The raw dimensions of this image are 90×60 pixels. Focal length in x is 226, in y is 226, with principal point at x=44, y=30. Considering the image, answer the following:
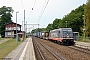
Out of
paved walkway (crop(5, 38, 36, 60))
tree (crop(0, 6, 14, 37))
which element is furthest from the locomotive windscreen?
tree (crop(0, 6, 14, 37))

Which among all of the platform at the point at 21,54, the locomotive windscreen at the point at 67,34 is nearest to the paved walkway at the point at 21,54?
the platform at the point at 21,54

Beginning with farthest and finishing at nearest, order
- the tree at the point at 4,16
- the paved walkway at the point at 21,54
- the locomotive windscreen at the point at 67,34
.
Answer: the tree at the point at 4,16, the locomotive windscreen at the point at 67,34, the paved walkway at the point at 21,54

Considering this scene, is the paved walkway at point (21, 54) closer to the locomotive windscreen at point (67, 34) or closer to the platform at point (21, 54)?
the platform at point (21, 54)

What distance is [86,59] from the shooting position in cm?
1861

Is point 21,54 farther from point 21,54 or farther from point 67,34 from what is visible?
point 67,34

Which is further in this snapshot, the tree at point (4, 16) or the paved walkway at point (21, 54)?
the tree at point (4, 16)

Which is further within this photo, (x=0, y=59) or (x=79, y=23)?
(x=79, y=23)

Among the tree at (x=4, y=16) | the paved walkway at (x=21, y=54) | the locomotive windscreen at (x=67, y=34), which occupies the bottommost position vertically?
the paved walkway at (x=21, y=54)

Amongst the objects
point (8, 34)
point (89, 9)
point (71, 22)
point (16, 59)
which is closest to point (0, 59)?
point (16, 59)

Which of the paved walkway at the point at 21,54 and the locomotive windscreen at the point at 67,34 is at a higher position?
the locomotive windscreen at the point at 67,34

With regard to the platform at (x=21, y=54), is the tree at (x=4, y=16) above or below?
above

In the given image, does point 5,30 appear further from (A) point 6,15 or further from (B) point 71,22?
(B) point 71,22

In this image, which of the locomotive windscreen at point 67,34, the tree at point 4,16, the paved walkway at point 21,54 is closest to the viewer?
the paved walkway at point 21,54

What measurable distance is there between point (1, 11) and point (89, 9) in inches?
2239
